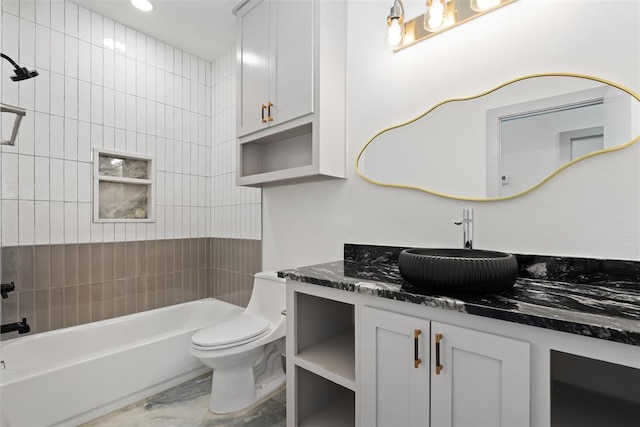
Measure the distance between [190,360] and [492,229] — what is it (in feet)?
6.73

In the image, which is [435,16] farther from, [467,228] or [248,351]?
[248,351]

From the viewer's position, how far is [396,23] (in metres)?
1.42

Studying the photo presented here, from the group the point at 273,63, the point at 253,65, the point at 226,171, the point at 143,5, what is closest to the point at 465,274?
the point at 273,63

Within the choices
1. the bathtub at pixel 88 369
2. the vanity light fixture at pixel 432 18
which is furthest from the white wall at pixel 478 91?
the bathtub at pixel 88 369

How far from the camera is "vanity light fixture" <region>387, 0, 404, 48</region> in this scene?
55.7 inches

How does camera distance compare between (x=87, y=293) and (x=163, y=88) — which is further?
(x=163, y=88)

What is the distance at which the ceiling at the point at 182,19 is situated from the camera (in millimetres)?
2131

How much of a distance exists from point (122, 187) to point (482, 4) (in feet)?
→ 8.62

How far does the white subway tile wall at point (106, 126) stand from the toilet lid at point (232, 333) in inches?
27.4

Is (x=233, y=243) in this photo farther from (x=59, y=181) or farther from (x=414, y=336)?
(x=414, y=336)

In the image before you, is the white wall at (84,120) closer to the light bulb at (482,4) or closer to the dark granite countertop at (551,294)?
the dark granite countertop at (551,294)

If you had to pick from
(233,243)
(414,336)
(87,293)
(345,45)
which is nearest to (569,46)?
(345,45)

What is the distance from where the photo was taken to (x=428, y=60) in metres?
1.42

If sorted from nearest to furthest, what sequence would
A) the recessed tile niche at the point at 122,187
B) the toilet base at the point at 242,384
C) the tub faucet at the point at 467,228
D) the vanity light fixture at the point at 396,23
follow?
the tub faucet at the point at 467,228, the vanity light fixture at the point at 396,23, the toilet base at the point at 242,384, the recessed tile niche at the point at 122,187
